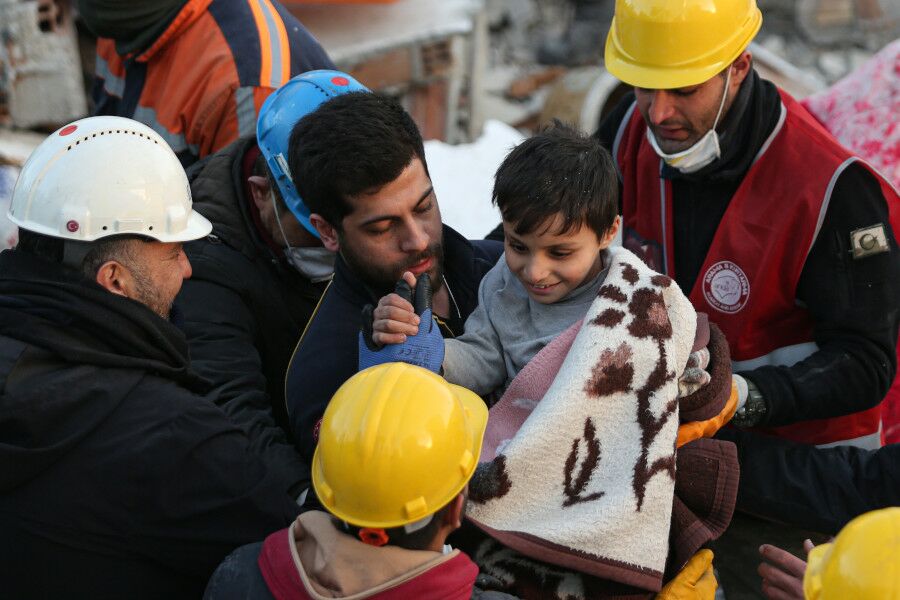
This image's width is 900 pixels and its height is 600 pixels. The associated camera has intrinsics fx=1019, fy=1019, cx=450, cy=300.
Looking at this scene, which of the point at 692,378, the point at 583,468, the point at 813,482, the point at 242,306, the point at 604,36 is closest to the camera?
the point at 583,468

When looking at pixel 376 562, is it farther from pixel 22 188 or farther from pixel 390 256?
pixel 22 188

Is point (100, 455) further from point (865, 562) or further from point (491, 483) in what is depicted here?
point (865, 562)

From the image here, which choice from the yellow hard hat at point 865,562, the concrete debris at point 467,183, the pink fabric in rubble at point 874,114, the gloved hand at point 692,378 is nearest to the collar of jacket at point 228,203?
the gloved hand at point 692,378

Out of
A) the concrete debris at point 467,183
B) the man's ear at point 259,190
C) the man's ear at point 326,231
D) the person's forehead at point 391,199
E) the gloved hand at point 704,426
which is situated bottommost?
the concrete debris at point 467,183

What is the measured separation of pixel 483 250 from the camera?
3311mm

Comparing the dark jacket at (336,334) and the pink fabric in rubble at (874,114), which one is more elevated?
the dark jacket at (336,334)

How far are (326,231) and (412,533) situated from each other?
1210 mm

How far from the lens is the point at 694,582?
2.44m

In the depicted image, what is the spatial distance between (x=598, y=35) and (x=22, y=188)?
11.0 m

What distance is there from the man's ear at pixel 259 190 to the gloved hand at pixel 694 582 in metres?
1.81

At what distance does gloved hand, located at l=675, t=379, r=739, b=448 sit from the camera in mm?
2580

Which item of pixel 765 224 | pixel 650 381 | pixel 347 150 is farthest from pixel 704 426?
pixel 347 150

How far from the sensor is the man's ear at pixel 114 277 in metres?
2.47

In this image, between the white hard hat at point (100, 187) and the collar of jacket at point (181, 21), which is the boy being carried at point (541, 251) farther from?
the collar of jacket at point (181, 21)
